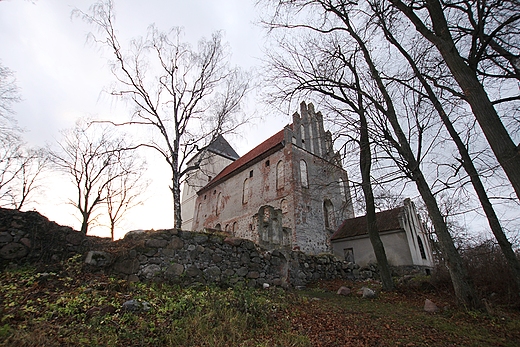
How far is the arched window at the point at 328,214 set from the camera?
1902cm

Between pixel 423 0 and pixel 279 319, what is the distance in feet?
23.1

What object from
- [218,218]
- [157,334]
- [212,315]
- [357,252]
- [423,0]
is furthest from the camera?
[218,218]

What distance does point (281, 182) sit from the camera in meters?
18.4

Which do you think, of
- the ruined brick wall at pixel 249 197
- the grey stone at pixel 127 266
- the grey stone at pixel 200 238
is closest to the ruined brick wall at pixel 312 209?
the ruined brick wall at pixel 249 197

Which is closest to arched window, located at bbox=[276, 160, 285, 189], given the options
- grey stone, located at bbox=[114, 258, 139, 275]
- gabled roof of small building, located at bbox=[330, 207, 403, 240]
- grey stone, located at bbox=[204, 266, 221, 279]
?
gabled roof of small building, located at bbox=[330, 207, 403, 240]

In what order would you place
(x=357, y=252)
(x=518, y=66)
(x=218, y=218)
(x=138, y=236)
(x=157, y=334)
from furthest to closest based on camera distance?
(x=218, y=218)
(x=357, y=252)
(x=138, y=236)
(x=518, y=66)
(x=157, y=334)

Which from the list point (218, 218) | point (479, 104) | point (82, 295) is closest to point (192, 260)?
point (82, 295)

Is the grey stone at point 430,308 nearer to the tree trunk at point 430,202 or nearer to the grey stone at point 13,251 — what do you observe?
the tree trunk at point 430,202

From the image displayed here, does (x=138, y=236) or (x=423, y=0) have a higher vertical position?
(x=423, y=0)

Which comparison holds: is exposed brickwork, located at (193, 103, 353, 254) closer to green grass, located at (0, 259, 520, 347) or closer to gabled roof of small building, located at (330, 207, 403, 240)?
gabled roof of small building, located at (330, 207, 403, 240)

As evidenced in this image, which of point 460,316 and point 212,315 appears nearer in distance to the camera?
point 212,315

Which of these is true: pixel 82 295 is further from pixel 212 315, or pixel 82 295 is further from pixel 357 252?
pixel 357 252


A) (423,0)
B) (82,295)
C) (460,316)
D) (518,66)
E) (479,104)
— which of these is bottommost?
(460,316)

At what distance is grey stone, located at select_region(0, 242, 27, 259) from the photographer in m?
5.09
